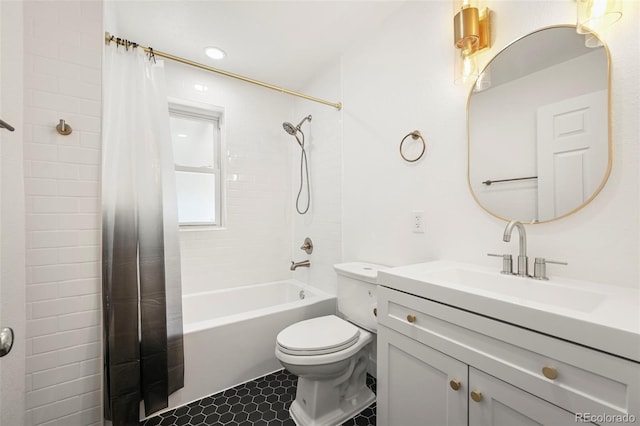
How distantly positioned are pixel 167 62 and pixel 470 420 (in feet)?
9.71

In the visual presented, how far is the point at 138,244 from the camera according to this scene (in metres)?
1.45

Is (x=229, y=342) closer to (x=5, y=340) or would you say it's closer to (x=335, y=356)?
(x=335, y=356)

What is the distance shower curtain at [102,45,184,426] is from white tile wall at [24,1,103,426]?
0.19ft

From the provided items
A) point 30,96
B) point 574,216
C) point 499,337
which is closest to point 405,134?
point 574,216

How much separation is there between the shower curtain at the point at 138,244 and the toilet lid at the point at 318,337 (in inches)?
26.2

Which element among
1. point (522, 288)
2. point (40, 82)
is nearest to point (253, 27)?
point (40, 82)

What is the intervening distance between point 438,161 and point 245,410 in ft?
5.90

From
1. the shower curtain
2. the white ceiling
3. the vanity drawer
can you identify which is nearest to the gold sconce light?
the white ceiling

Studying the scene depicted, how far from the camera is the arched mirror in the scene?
980mm

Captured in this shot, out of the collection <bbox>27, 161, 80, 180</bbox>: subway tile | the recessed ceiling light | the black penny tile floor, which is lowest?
the black penny tile floor

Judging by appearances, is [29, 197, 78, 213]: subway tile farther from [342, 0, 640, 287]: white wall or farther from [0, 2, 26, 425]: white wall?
[342, 0, 640, 287]: white wall

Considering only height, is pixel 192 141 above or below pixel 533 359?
above

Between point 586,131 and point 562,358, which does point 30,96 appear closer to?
point 562,358

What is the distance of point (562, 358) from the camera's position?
0.67 metres
